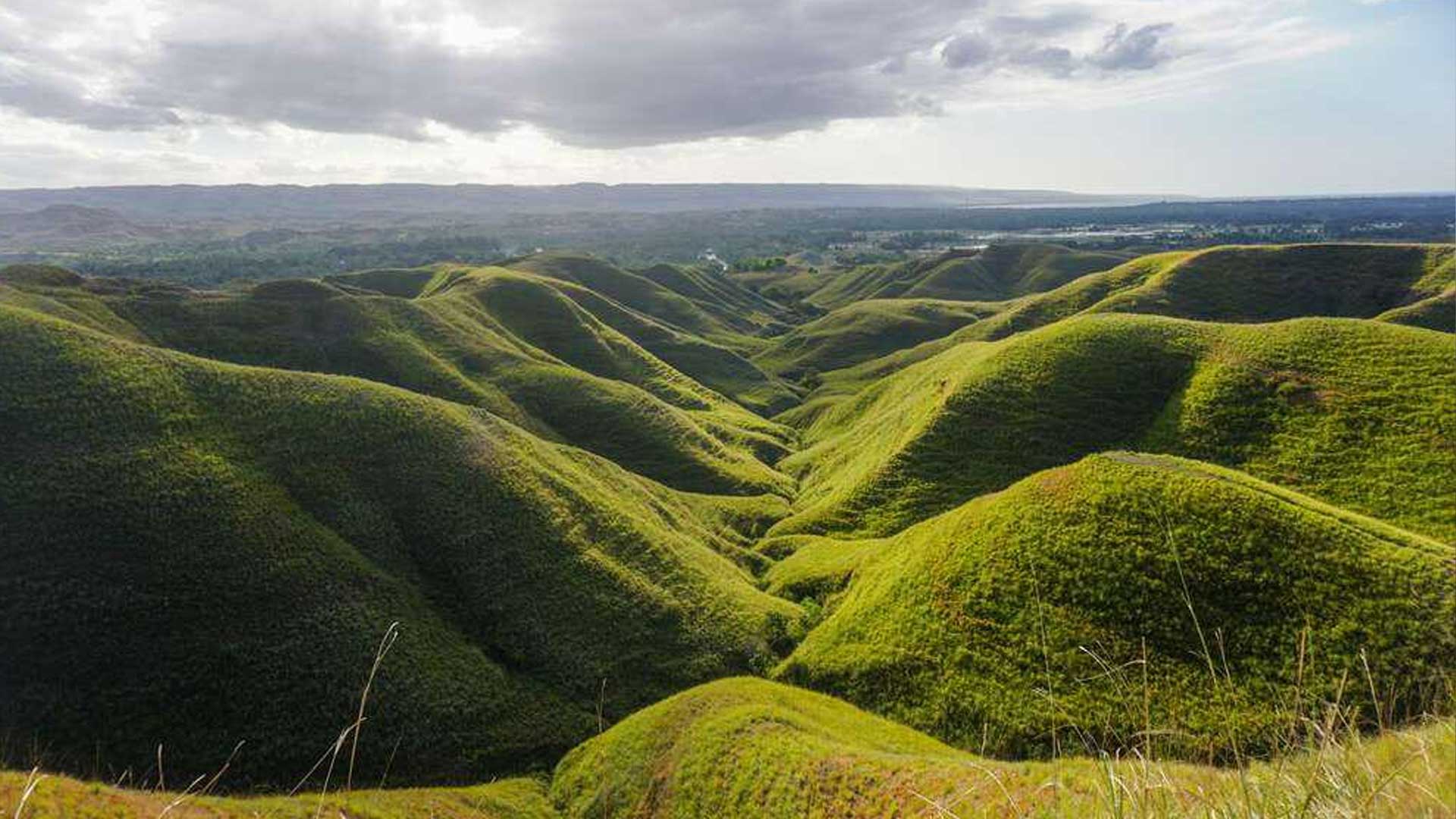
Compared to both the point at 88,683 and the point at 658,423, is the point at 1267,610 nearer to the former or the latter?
the point at 88,683

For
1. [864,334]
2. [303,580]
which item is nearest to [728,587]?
[303,580]

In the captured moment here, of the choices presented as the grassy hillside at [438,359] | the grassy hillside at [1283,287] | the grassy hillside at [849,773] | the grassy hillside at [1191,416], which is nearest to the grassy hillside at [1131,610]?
the grassy hillside at [849,773]

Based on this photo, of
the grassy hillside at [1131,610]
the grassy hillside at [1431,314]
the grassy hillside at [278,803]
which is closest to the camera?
the grassy hillside at [278,803]

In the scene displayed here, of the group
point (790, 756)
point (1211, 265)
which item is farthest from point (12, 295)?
point (1211, 265)

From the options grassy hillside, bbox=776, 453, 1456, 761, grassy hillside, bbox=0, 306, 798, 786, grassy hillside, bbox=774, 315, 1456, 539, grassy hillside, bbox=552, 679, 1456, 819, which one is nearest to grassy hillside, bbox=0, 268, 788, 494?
grassy hillside, bbox=774, 315, 1456, 539

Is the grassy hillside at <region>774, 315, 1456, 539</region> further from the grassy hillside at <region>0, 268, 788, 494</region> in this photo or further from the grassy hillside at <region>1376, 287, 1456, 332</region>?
the grassy hillside at <region>1376, 287, 1456, 332</region>

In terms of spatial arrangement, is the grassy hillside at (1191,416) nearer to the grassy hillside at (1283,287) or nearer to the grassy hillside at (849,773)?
the grassy hillside at (849,773)

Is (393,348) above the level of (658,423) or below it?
above
